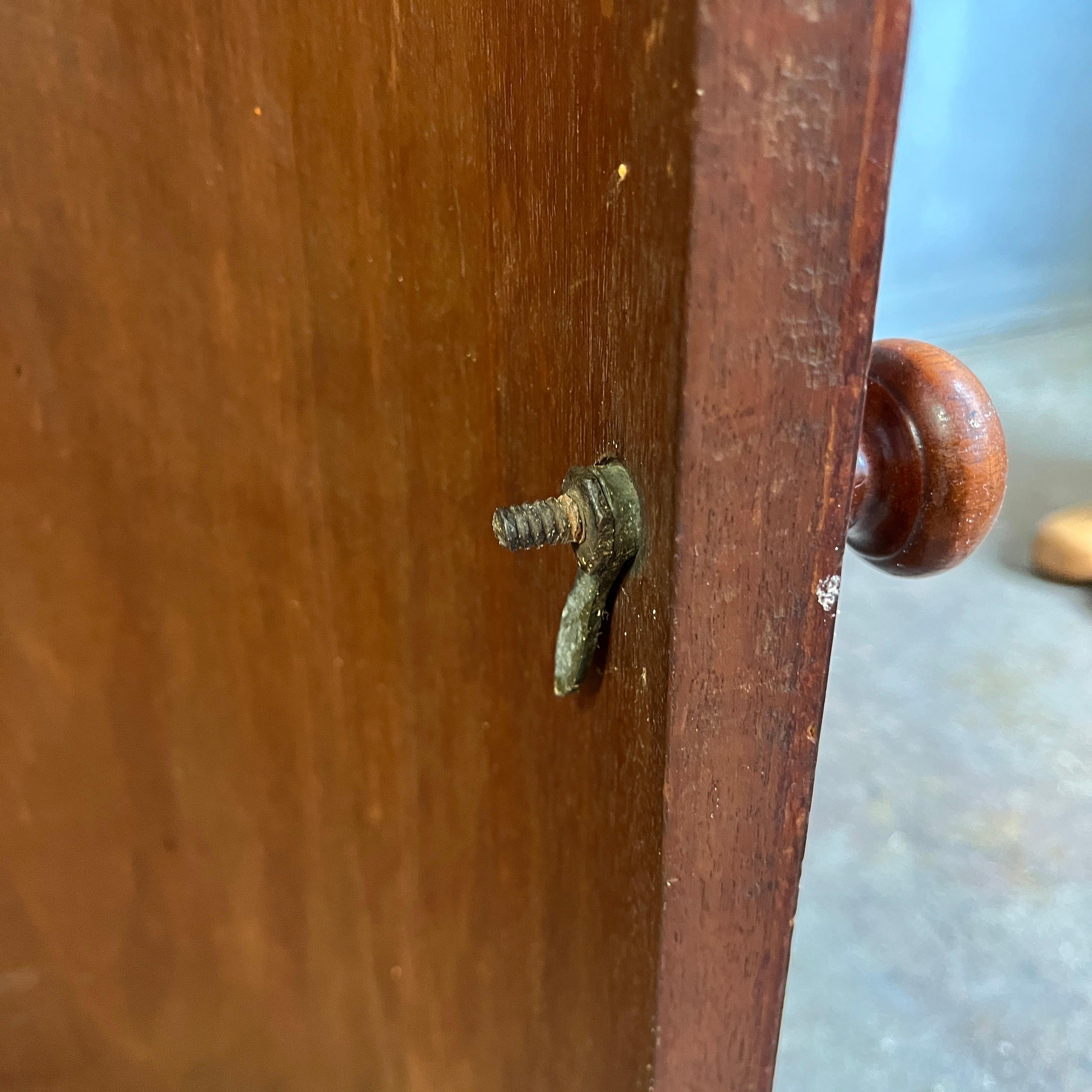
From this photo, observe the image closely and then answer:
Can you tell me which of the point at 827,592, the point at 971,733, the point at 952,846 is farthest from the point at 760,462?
the point at 971,733

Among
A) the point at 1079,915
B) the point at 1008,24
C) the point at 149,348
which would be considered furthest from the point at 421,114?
the point at 1008,24

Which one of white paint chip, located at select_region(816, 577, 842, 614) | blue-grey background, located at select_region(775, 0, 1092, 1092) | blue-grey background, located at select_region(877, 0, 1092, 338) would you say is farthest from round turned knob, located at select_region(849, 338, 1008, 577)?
blue-grey background, located at select_region(877, 0, 1092, 338)

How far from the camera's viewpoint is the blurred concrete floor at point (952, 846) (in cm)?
113

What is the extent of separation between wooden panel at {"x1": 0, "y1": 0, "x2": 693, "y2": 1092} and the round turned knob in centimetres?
15

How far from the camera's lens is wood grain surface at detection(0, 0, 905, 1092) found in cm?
20

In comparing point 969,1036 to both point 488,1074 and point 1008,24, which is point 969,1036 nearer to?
point 488,1074

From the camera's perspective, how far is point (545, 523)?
240 mm

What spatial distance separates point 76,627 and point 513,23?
0.37 meters

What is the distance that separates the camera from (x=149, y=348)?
1.31 feet

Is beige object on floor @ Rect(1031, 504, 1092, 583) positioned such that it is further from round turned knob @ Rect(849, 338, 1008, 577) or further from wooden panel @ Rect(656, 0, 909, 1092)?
wooden panel @ Rect(656, 0, 909, 1092)

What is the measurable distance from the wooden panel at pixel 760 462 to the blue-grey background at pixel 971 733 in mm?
1015

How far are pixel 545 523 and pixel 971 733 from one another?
1575 millimetres

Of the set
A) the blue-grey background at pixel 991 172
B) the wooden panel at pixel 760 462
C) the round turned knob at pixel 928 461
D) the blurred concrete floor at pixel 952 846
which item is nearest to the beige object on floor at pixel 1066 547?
the blurred concrete floor at pixel 952 846

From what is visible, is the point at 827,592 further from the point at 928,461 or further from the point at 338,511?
the point at 338,511
